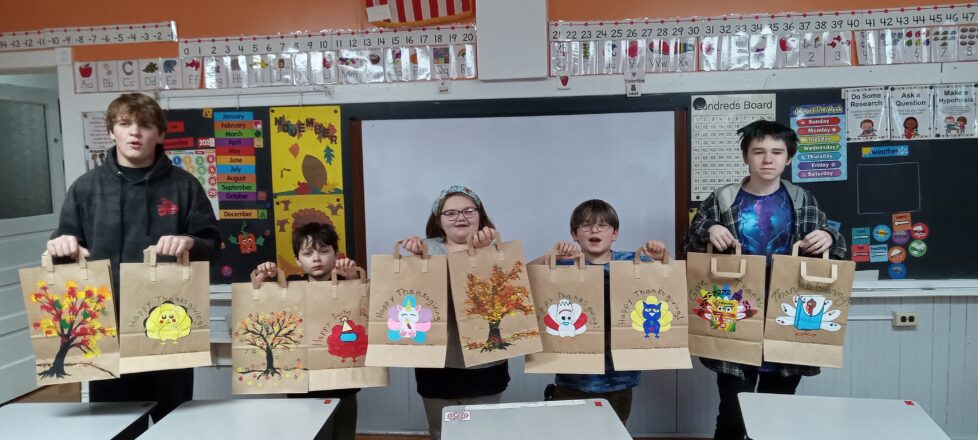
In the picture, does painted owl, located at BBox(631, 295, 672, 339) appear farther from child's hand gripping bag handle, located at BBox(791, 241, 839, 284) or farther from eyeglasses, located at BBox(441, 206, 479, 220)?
eyeglasses, located at BBox(441, 206, 479, 220)

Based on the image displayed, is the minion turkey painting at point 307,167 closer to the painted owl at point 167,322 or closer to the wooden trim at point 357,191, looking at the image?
the wooden trim at point 357,191

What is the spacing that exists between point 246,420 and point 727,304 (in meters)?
1.32

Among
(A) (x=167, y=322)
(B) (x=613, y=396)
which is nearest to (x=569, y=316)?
(B) (x=613, y=396)

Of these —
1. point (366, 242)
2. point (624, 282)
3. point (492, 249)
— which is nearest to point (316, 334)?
point (492, 249)

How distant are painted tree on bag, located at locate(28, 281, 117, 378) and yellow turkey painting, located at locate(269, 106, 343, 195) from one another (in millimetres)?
1230

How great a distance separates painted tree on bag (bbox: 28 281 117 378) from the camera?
4.89ft

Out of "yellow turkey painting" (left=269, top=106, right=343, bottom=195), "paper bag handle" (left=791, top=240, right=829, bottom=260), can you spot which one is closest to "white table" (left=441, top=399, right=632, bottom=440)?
"paper bag handle" (left=791, top=240, right=829, bottom=260)

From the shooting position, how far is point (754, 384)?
183 centimetres

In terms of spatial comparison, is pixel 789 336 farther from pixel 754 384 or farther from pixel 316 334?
pixel 316 334

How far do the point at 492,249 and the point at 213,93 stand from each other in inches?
71.9

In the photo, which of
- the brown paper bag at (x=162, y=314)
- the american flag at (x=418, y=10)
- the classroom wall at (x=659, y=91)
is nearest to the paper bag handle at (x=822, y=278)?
the classroom wall at (x=659, y=91)

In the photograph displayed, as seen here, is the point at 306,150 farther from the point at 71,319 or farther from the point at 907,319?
the point at 907,319

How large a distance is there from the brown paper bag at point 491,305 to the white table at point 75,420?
0.86 m

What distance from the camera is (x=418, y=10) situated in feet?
8.48
